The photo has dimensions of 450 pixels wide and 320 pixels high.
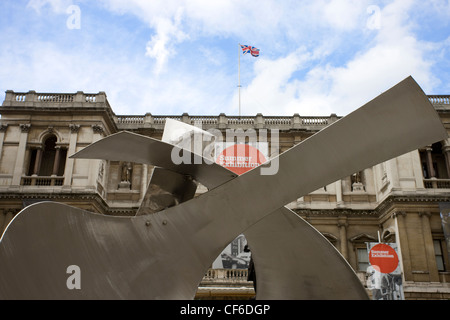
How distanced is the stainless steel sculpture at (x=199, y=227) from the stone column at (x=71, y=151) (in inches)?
711

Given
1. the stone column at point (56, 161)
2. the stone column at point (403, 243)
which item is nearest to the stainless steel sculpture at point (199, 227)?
the stone column at point (403, 243)

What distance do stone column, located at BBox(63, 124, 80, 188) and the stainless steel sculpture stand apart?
1807 cm

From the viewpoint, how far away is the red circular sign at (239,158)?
2473 centimetres

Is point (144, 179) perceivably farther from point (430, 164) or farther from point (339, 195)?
point (430, 164)

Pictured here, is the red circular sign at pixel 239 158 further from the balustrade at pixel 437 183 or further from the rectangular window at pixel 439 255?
the rectangular window at pixel 439 255

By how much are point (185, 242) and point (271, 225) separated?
1.56m

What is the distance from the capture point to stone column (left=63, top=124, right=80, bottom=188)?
76.7 feet

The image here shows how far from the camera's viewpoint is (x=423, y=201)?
22.6m

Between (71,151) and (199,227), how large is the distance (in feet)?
64.7

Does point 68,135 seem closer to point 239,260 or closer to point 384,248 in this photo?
point 239,260

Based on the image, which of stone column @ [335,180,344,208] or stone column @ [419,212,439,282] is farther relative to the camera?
stone column @ [335,180,344,208]

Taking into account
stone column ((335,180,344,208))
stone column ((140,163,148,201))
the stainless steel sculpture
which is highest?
stone column ((140,163,148,201))
